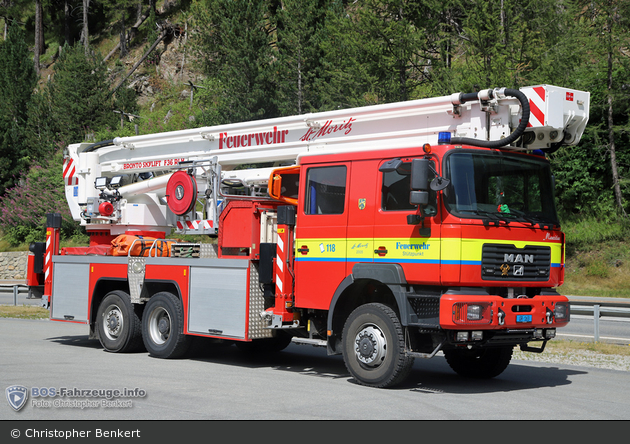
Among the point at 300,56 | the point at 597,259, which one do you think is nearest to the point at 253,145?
the point at 597,259

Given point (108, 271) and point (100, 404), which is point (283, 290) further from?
point (108, 271)

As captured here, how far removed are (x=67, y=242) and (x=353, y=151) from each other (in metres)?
30.1

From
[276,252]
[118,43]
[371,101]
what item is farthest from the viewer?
[118,43]

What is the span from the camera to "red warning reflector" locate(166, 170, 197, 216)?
1205cm

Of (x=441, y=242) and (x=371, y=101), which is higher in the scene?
(x=371, y=101)

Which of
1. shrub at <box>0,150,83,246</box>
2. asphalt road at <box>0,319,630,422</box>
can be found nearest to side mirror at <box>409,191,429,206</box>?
asphalt road at <box>0,319,630,422</box>

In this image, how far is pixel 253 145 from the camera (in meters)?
11.8

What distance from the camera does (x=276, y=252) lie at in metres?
10.0

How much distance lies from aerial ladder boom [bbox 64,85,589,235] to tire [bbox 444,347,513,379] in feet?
9.55

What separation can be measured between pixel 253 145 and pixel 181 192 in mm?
1529

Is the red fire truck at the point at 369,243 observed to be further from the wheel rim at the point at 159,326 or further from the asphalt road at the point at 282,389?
the asphalt road at the point at 282,389

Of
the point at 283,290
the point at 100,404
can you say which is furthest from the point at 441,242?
the point at 100,404

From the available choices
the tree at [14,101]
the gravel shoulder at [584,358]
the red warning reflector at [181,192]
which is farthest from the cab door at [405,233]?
the tree at [14,101]

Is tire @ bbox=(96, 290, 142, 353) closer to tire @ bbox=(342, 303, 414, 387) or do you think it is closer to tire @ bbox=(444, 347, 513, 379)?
tire @ bbox=(342, 303, 414, 387)
